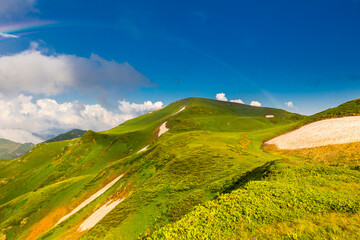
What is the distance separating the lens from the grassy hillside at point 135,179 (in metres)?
17.5

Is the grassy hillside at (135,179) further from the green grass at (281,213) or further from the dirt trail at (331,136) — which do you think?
the dirt trail at (331,136)

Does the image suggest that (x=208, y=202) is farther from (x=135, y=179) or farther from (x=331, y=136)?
(x=331, y=136)

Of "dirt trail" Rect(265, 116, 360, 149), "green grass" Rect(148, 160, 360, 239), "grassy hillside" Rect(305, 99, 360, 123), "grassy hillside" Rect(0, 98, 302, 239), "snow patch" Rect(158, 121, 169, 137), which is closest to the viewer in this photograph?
"green grass" Rect(148, 160, 360, 239)

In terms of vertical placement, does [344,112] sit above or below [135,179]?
above

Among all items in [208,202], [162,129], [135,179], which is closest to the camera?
[208,202]

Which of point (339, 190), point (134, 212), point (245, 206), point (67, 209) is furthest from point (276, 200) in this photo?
point (67, 209)

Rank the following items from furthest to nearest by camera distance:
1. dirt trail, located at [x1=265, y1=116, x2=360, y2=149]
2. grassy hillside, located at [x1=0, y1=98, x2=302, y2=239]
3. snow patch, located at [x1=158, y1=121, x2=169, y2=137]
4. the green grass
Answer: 1. snow patch, located at [x1=158, y1=121, x2=169, y2=137]
2. dirt trail, located at [x1=265, y1=116, x2=360, y2=149]
3. grassy hillside, located at [x1=0, y1=98, x2=302, y2=239]
4. the green grass

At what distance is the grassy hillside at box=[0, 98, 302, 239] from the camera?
17.5 meters

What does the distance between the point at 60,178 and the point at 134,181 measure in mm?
69620

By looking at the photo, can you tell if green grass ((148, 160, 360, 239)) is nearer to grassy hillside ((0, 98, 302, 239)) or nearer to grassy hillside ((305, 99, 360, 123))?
grassy hillside ((0, 98, 302, 239))

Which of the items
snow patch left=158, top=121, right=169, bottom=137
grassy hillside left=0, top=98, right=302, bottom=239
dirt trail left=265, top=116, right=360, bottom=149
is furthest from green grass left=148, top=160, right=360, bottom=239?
snow patch left=158, top=121, right=169, bottom=137

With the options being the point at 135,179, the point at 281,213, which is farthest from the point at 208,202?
the point at 135,179

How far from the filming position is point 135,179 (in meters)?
32.1

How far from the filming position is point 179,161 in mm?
28297
